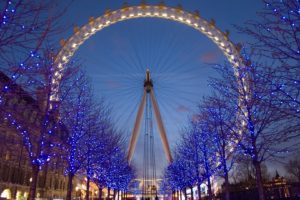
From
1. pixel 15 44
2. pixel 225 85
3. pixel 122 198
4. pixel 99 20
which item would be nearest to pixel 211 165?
pixel 225 85

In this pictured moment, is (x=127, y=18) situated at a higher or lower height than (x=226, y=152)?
higher

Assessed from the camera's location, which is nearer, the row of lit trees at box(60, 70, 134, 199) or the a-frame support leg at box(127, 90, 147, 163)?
the row of lit trees at box(60, 70, 134, 199)

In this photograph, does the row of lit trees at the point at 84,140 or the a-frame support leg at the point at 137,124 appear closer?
the row of lit trees at the point at 84,140

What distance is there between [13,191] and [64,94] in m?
26.9

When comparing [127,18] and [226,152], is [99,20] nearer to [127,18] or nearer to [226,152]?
[127,18]

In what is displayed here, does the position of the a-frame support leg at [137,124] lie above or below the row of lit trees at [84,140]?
above

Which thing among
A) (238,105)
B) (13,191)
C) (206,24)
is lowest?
(13,191)

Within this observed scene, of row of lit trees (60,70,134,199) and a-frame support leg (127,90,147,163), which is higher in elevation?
a-frame support leg (127,90,147,163)

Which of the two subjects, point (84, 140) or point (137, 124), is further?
point (137, 124)

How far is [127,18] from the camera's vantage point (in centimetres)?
3859

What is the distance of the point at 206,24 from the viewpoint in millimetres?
38094

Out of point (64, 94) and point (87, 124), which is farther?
point (87, 124)

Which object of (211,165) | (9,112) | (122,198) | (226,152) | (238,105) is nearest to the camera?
(9,112)

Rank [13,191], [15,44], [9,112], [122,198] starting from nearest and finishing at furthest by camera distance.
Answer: [15,44] → [9,112] → [13,191] → [122,198]
